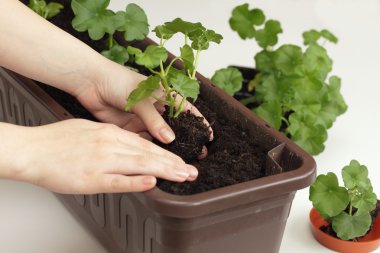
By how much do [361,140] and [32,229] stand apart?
3.14 feet

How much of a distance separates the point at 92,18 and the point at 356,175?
0.71 m

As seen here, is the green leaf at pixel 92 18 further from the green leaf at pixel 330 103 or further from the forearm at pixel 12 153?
the green leaf at pixel 330 103

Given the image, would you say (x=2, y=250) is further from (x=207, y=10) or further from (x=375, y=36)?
(x=375, y=36)

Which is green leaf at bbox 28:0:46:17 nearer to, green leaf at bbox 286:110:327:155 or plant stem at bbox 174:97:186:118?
plant stem at bbox 174:97:186:118

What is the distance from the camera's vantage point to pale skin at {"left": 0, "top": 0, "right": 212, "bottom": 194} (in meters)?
1.07

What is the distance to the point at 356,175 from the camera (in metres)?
1.35

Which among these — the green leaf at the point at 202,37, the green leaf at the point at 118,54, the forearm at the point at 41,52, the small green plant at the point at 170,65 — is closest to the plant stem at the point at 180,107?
the small green plant at the point at 170,65

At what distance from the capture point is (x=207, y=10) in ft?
8.04

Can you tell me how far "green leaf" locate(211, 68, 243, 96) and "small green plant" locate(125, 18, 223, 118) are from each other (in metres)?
0.38

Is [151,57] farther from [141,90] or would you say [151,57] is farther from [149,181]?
[149,181]

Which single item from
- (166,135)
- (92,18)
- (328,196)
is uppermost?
(92,18)

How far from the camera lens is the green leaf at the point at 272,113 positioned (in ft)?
5.15

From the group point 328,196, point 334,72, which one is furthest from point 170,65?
point 334,72

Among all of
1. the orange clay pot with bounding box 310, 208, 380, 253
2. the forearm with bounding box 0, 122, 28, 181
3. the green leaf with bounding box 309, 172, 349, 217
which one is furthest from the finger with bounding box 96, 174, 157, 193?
the orange clay pot with bounding box 310, 208, 380, 253
